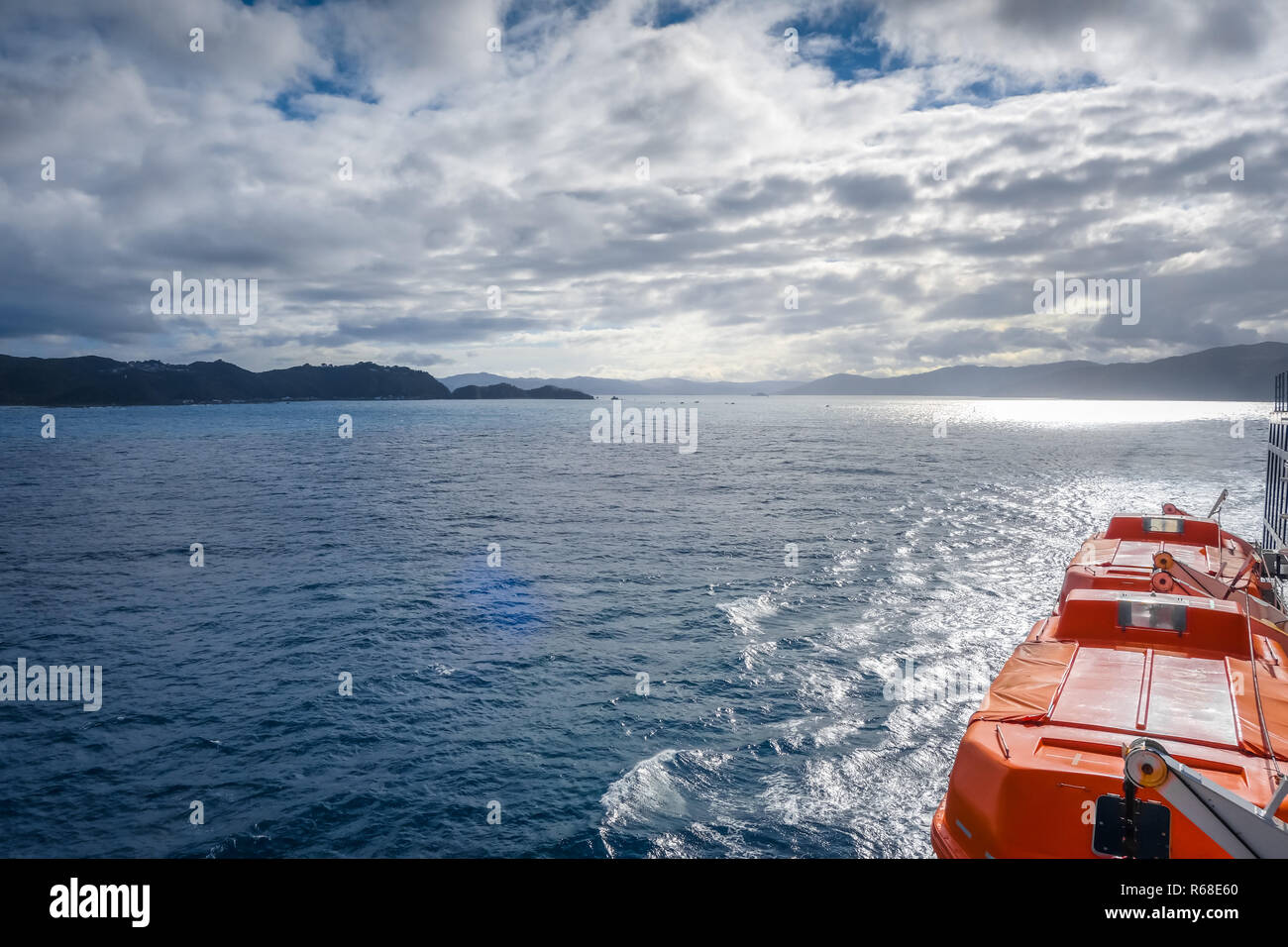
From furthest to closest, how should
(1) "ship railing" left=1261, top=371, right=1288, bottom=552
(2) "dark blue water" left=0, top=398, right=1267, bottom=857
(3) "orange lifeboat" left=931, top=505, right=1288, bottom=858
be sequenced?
(1) "ship railing" left=1261, top=371, right=1288, bottom=552 < (2) "dark blue water" left=0, top=398, right=1267, bottom=857 < (3) "orange lifeboat" left=931, top=505, right=1288, bottom=858

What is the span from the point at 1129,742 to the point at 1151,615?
7.09 m

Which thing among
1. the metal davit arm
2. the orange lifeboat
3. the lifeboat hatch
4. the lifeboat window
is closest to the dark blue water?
the orange lifeboat

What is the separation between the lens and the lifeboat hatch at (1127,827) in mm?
8773

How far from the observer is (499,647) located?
2814 cm

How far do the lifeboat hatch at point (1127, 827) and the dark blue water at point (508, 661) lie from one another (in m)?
7.47

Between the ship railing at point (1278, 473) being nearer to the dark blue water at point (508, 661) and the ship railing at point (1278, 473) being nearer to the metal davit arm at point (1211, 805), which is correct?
the dark blue water at point (508, 661)

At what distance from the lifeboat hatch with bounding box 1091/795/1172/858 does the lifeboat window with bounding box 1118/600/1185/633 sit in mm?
8896

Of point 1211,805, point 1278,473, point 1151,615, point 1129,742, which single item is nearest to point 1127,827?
point 1211,805

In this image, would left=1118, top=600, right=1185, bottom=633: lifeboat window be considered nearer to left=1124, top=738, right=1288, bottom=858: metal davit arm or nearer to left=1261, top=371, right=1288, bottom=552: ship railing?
left=1124, top=738, right=1288, bottom=858: metal davit arm

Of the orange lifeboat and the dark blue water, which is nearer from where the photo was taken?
the orange lifeboat

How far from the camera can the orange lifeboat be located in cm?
855

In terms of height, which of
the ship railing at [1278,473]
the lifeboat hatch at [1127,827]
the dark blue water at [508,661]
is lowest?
the dark blue water at [508,661]

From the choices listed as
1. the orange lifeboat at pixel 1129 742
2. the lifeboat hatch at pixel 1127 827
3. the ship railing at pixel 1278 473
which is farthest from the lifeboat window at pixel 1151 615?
the ship railing at pixel 1278 473

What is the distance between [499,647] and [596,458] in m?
81.3
